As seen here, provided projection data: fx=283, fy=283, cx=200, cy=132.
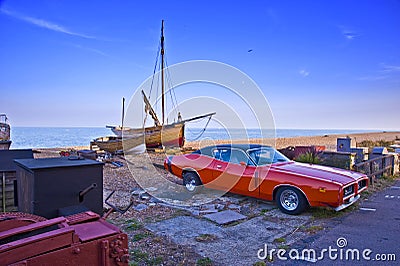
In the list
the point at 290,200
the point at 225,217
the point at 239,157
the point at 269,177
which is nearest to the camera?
the point at 225,217

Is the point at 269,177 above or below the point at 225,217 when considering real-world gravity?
above

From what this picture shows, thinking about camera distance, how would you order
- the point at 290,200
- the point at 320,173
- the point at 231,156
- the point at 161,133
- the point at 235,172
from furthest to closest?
the point at 161,133 < the point at 231,156 < the point at 235,172 < the point at 320,173 < the point at 290,200

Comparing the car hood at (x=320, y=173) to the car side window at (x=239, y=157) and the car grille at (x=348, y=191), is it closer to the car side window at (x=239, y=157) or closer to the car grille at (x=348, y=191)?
the car grille at (x=348, y=191)

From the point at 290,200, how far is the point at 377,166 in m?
5.04

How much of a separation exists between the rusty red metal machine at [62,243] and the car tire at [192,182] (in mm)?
5264

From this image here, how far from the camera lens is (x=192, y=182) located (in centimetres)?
746

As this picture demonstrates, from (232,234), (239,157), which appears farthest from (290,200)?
(232,234)

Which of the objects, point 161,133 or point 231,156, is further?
point 161,133

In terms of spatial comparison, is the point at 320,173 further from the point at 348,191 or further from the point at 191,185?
the point at 191,185

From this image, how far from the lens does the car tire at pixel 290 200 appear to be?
18.0 ft

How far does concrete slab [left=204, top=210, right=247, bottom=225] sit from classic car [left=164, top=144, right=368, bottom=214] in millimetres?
844

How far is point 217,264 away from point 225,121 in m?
6.50

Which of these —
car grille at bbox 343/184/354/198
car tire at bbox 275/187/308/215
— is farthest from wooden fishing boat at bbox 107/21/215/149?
car grille at bbox 343/184/354/198

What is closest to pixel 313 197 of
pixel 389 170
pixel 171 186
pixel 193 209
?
pixel 193 209
